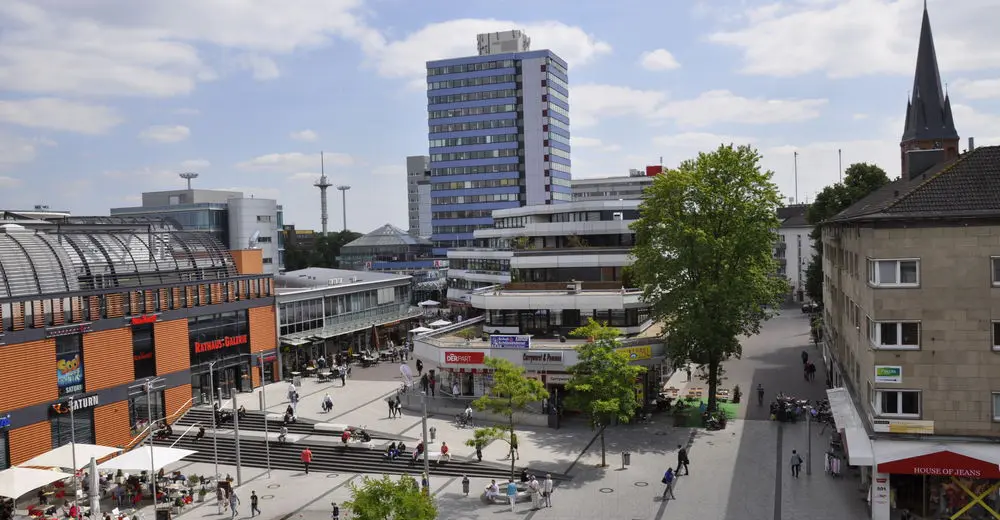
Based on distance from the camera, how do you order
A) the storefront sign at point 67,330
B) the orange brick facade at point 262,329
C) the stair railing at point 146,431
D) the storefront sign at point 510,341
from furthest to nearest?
the orange brick facade at point 262,329
the storefront sign at point 510,341
the stair railing at point 146,431
the storefront sign at point 67,330

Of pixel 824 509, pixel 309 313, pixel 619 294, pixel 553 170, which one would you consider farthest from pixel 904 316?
pixel 553 170

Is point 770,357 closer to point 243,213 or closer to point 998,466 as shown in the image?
point 998,466

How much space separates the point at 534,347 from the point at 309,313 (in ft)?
83.7

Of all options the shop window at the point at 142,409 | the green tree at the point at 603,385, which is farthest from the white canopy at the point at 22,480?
the green tree at the point at 603,385

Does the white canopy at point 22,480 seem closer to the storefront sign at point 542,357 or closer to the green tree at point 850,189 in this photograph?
the storefront sign at point 542,357

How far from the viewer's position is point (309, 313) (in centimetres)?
6181

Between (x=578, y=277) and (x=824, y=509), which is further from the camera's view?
A: (x=578, y=277)

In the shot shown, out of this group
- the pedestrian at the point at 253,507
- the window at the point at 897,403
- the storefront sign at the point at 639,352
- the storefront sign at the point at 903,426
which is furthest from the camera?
the storefront sign at the point at 639,352

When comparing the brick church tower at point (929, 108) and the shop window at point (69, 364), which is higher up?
the brick church tower at point (929, 108)

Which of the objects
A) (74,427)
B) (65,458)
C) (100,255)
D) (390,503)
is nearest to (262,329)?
(100,255)

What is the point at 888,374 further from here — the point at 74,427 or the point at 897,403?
the point at 74,427

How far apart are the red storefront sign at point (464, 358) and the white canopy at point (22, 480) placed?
20791mm

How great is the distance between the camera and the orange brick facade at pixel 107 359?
40.0 meters

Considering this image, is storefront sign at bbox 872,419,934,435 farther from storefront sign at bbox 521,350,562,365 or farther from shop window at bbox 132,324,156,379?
shop window at bbox 132,324,156,379
